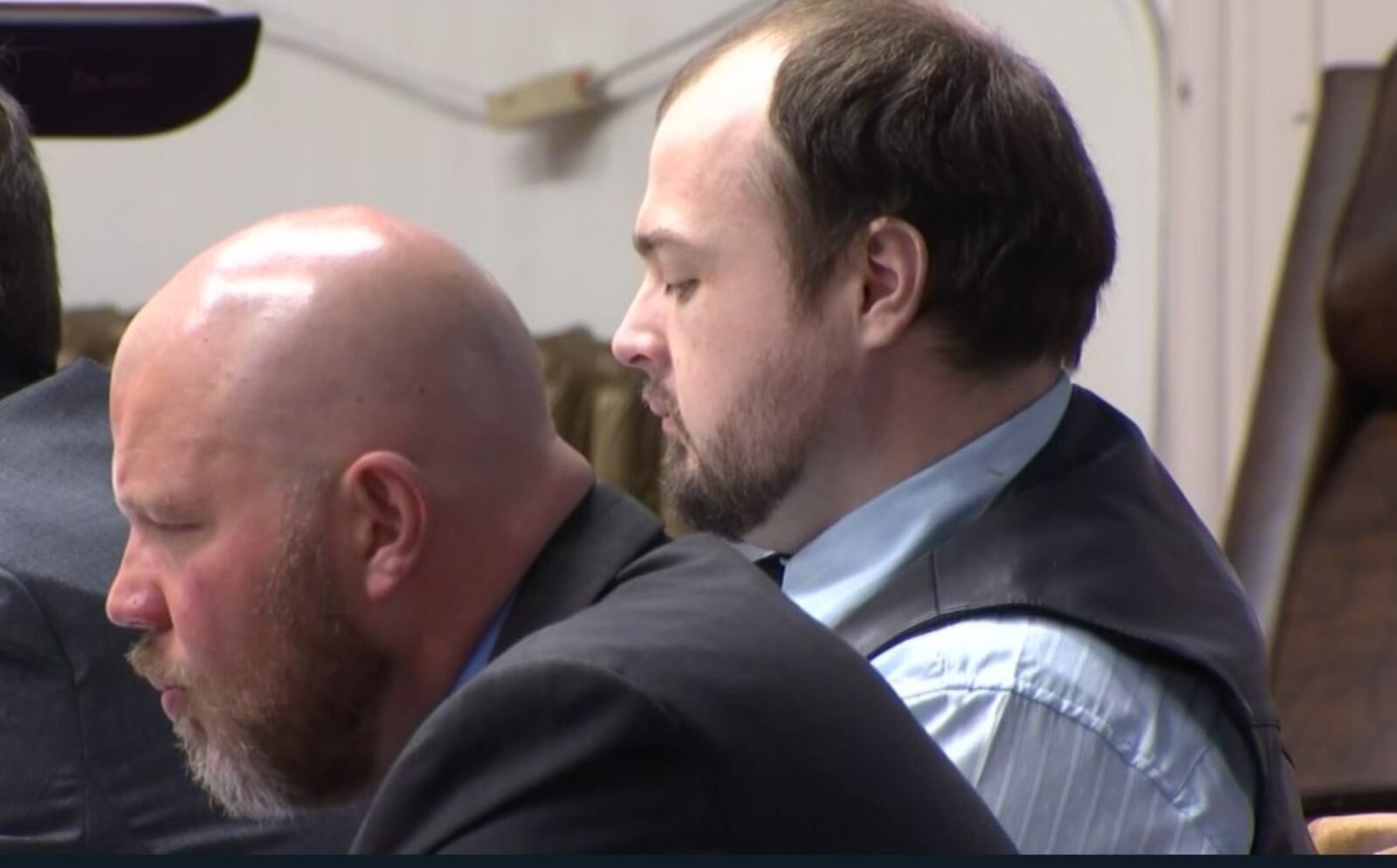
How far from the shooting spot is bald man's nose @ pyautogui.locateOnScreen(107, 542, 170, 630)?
1241 mm

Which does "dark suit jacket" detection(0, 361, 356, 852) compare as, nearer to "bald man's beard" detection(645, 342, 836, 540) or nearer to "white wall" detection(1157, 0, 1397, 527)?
"bald man's beard" detection(645, 342, 836, 540)

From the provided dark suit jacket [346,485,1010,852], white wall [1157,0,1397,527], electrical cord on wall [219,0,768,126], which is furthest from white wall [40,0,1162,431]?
dark suit jacket [346,485,1010,852]

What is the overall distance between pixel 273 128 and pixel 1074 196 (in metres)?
2.50

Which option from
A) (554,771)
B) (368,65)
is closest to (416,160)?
(368,65)

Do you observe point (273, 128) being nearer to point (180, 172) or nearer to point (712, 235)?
point (180, 172)

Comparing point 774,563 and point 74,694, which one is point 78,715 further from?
point 774,563

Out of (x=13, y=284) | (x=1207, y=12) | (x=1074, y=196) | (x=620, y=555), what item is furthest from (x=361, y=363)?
(x=1207, y=12)

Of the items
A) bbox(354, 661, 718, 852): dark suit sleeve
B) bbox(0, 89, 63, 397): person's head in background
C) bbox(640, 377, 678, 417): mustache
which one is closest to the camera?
bbox(354, 661, 718, 852): dark suit sleeve

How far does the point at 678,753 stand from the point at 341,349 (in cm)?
37

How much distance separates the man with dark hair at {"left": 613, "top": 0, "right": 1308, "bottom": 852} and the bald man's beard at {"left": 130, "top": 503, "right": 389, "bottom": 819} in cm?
28

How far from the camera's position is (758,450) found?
1.48 m

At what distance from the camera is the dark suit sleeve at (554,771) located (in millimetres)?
923

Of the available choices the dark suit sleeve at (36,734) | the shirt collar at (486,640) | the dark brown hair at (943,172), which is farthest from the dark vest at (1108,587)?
the dark suit sleeve at (36,734)

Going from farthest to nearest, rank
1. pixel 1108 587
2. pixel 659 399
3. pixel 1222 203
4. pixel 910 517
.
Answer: pixel 1222 203, pixel 659 399, pixel 910 517, pixel 1108 587
